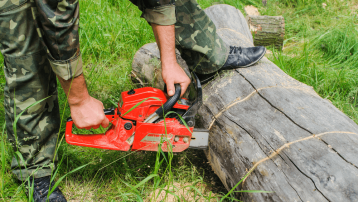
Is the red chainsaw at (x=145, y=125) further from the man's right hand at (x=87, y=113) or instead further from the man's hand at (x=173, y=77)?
the man's right hand at (x=87, y=113)

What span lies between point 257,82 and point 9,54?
1.64m

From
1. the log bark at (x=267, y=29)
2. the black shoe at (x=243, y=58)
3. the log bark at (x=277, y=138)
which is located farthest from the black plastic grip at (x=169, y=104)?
the log bark at (x=267, y=29)

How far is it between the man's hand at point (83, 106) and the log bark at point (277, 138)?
2.76 ft

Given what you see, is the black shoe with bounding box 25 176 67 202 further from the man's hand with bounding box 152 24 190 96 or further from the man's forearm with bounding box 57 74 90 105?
the man's hand with bounding box 152 24 190 96

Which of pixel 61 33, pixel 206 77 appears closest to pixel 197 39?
pixel 206 77

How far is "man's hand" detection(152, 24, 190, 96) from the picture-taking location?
1.65 meters

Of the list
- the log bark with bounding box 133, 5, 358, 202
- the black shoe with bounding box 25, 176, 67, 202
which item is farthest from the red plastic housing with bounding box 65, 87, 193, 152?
the black shoe with bounding box 25, 176, 67, 202

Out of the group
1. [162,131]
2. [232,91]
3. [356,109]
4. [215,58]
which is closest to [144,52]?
[215,58]

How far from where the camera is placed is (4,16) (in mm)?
1249

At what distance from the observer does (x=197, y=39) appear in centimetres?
211

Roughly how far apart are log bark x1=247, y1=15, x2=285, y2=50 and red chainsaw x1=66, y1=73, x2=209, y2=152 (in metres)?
2.47

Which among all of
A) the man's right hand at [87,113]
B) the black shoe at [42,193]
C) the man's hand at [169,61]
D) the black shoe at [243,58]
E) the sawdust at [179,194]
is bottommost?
the sawdust at [179,194]

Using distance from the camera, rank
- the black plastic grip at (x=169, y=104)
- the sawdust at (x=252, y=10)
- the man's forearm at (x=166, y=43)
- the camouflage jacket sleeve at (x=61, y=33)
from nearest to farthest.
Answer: the camouflage jacket sleeve at (x=61, y=33), the black plastic grip at (x=169, y=104), the man's forearm at (x=166, y=43), the sawdust at (x=252, y=10)

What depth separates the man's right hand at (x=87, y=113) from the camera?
1.41 metres
